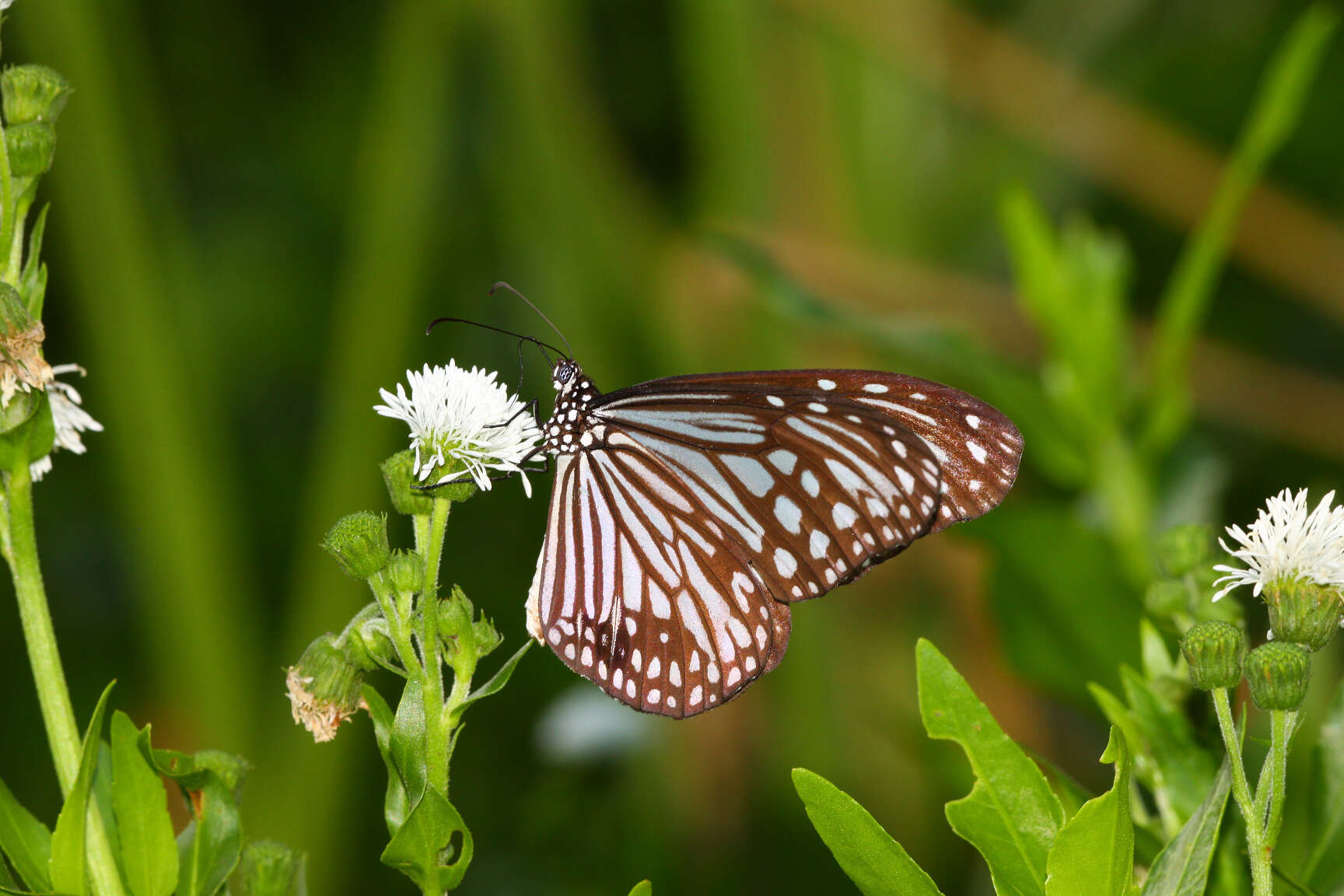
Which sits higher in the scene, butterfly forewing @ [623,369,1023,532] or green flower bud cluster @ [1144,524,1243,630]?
butterfly forewing @ [623,369,1023,532]

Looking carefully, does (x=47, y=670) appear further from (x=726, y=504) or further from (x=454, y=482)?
(x=726, y=504)

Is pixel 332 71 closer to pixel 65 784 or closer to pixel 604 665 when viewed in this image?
pixel 604 665

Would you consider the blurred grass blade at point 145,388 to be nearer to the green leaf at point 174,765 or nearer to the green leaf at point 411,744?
the green leaf at point 174,765

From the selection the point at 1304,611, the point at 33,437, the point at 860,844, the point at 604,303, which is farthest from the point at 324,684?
the point at 604,303

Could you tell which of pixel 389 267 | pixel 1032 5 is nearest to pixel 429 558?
pixel 389 267

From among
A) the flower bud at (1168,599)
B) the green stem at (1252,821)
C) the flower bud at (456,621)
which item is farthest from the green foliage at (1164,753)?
the flower bud at (456,621)

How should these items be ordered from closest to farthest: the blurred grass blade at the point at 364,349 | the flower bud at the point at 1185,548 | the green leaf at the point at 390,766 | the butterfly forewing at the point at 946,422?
the green leaf at the point at 390,766
the flower bud at the point at 1185,548
the butterfly forewing at the point at 946,422
the blurred grass blade at the point at 364,349

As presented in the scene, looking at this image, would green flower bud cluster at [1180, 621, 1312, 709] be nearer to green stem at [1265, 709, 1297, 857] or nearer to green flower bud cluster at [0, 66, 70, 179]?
green stem at [1265, 709, 1297, 857]

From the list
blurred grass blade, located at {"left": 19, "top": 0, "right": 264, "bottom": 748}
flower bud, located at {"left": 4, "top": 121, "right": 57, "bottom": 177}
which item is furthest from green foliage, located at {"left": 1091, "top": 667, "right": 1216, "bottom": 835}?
blurred grass blade, located at {"left": 19, "top": 0, "right": 264, "bottom": 748}
